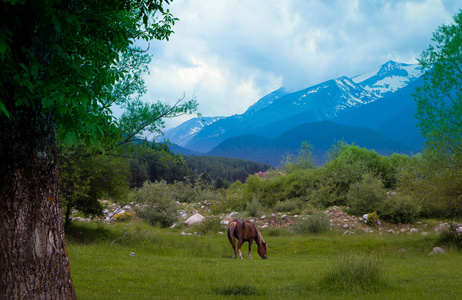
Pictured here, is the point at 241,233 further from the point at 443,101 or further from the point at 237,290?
the point at 443,101

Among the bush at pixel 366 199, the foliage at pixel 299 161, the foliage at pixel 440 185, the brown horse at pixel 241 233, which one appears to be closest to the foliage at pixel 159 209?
the brown horse at pixel 241 233

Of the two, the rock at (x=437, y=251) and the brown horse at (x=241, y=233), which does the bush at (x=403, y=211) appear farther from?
the brown horse at (x=241, y=233)

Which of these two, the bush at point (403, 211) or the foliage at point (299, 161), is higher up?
the foliage at point (299, 161)

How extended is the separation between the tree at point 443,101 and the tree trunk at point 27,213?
17342 millimetres

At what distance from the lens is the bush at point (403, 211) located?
2566 centimetres

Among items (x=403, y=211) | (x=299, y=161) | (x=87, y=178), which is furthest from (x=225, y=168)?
(x=87, y=178)

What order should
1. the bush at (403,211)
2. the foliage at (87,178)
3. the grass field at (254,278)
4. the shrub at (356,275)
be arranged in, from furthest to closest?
the bush at (403,211), the foliage at (87,178), the shrub at (356,275), the grass field at (254,278)

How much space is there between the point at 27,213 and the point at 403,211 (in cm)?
2600

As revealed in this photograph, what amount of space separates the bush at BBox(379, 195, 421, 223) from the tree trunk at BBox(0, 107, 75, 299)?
2513 cm

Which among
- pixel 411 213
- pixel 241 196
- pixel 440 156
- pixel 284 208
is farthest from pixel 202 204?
pixel 440 156

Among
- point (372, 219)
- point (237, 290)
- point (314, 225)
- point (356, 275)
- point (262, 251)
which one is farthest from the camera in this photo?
point (372, 219)

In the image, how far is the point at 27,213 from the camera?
18.9 ft

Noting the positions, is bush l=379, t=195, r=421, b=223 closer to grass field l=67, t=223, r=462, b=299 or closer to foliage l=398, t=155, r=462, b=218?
foliage l=398, t=155, r=462, b=218

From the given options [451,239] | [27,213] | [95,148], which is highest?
[95,148]
